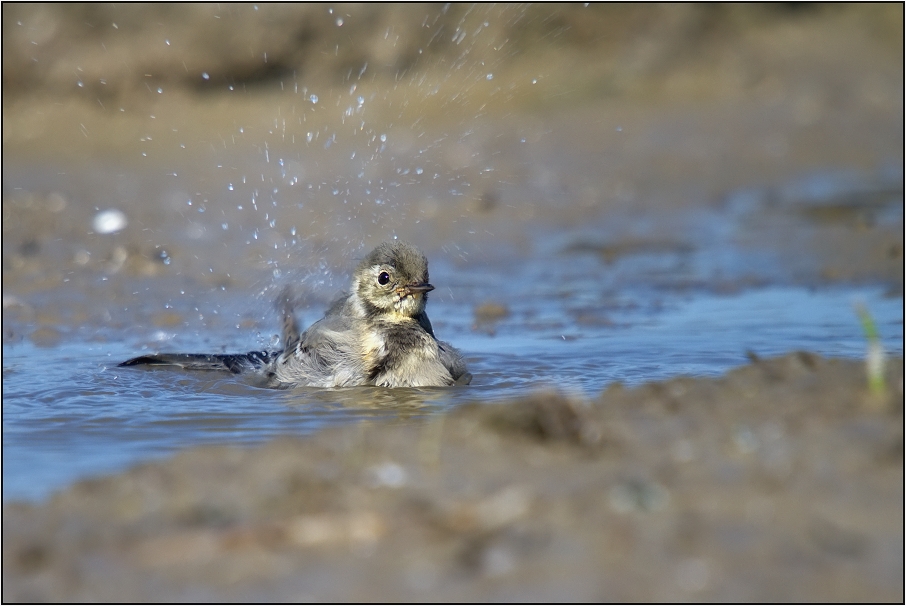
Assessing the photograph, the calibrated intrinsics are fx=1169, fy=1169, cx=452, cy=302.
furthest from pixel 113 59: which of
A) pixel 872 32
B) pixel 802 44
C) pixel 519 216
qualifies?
pixel 872 32

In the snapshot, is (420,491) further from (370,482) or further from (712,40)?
(712,40)

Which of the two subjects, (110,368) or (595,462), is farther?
(110,368)

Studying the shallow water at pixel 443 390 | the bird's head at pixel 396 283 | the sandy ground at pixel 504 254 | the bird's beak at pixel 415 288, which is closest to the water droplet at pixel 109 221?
the sandy ground at pixel 504 254

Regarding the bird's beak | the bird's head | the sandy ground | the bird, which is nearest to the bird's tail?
the bird

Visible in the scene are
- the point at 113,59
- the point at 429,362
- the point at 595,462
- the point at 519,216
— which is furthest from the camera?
the point at 113,59

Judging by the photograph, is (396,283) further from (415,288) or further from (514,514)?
(514,514)

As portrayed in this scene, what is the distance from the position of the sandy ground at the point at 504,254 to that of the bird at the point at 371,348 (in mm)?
Result: 1165

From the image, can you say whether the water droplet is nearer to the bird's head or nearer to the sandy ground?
the sandy ground

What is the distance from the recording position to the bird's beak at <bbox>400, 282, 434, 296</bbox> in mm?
6949

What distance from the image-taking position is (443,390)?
6.59 metres

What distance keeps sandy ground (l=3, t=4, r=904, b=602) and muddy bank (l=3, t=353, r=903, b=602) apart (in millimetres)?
11

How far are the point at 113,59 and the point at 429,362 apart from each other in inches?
408

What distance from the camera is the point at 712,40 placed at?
17.5 metres

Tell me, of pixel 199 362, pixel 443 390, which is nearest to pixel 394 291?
pixel 443 390
